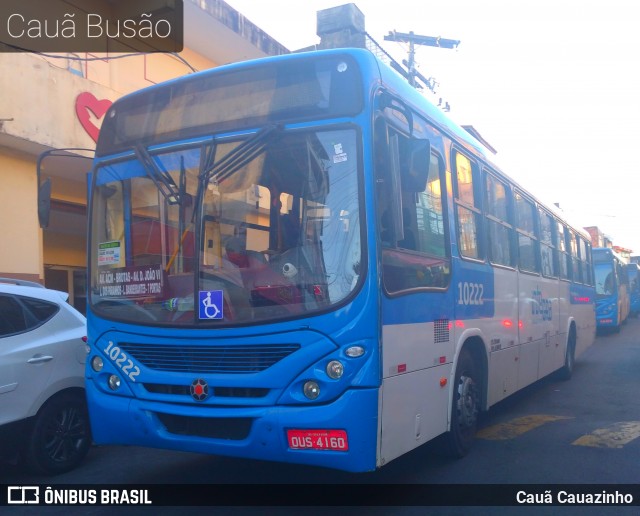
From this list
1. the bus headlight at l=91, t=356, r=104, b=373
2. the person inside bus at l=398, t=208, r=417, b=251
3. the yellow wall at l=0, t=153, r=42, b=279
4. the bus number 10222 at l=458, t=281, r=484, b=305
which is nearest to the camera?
the person inside bus at l=398, t=208, r=417, b=251

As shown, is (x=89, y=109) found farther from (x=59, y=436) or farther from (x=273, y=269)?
(x=273, y=269)

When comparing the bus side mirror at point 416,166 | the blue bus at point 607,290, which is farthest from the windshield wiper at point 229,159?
the blue bus at point 607,290

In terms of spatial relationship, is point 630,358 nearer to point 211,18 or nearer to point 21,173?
point 211,18

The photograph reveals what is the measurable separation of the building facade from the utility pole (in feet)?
38.1

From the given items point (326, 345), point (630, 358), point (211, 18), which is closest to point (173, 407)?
point (326, 345)

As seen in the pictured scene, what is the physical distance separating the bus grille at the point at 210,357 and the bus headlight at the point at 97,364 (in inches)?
12.5

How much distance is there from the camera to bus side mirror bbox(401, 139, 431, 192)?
5023 millimetres

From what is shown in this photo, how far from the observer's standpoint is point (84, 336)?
6895 millimetres

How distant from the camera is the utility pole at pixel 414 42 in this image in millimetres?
26266

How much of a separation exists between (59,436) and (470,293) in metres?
4.08

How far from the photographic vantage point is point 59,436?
6.39 m

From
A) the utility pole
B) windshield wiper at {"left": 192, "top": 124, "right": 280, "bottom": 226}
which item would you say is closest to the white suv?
windshield wiper at {"left": 192, "top": 124, "right": 280, "bottom": 226}

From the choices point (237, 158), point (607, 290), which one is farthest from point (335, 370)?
point (607, 290)

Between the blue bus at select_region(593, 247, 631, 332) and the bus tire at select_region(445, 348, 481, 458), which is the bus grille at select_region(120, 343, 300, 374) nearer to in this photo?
the bus tire at select_region(445, 348, 481, 458)
